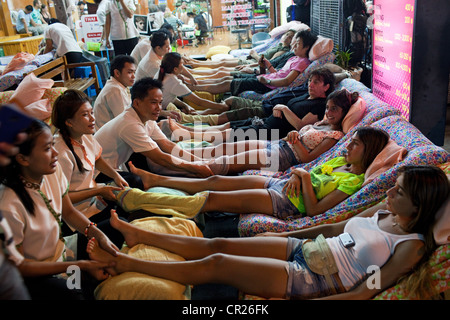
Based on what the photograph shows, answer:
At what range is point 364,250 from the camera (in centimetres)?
157

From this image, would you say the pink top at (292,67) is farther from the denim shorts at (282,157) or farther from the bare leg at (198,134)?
the denim shorts at (282,157)

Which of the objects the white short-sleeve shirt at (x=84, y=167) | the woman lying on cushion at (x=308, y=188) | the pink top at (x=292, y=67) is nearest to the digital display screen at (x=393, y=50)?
the pink top at (x=292, y=67)

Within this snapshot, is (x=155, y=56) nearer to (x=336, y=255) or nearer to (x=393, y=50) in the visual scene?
(x=393, y=50)

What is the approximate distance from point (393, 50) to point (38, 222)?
298cm

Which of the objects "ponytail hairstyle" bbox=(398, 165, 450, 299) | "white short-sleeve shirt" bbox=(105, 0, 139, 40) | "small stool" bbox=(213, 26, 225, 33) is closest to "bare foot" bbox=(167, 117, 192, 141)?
"ponytail hairstyle" bbox=(398, 165, 450, 299)

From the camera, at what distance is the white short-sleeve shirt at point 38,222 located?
1.36m

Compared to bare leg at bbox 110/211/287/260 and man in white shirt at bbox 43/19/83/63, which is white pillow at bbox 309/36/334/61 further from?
man in white shirt at bbox 43/19/83/63

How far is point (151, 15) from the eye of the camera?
757 cm

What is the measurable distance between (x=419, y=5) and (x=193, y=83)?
2800 millimetres

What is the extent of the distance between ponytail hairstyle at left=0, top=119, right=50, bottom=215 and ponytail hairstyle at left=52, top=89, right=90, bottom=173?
62 cm

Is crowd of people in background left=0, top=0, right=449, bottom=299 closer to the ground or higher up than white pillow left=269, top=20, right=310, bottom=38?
closer to the ground

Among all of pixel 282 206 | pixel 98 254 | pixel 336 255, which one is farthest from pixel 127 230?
pixel 336 255

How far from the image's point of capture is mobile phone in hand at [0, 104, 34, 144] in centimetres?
80
